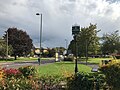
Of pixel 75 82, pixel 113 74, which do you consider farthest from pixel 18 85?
pixel 113 74

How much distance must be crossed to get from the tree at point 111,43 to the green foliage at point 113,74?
244ft

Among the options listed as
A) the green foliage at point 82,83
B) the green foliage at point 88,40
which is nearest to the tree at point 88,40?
the green foliage at point 88,40

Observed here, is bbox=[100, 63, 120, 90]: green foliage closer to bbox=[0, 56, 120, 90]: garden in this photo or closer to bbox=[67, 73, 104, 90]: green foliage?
bbox=[0, 56, 120, 90]: garden

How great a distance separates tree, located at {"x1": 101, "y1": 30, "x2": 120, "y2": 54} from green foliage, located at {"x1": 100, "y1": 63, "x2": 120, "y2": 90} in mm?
74344

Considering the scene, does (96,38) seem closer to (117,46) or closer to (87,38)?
(87,38)

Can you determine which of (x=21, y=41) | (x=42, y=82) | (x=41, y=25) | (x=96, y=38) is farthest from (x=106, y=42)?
(x=42, y=82)

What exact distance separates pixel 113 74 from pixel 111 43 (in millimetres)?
78729

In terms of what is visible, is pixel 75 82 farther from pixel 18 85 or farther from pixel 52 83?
pixel 18 85

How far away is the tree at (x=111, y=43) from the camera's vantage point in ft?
283

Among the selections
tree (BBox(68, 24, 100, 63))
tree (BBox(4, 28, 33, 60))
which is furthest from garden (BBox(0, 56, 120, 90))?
tree (BBox(4, 28, 33, 60))

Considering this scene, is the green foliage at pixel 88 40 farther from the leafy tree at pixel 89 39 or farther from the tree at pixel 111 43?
the tree at pixel 111 43

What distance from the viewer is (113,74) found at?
36.0 ft

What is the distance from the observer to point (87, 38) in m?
73.6

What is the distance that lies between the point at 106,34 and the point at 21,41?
27.0 meters
